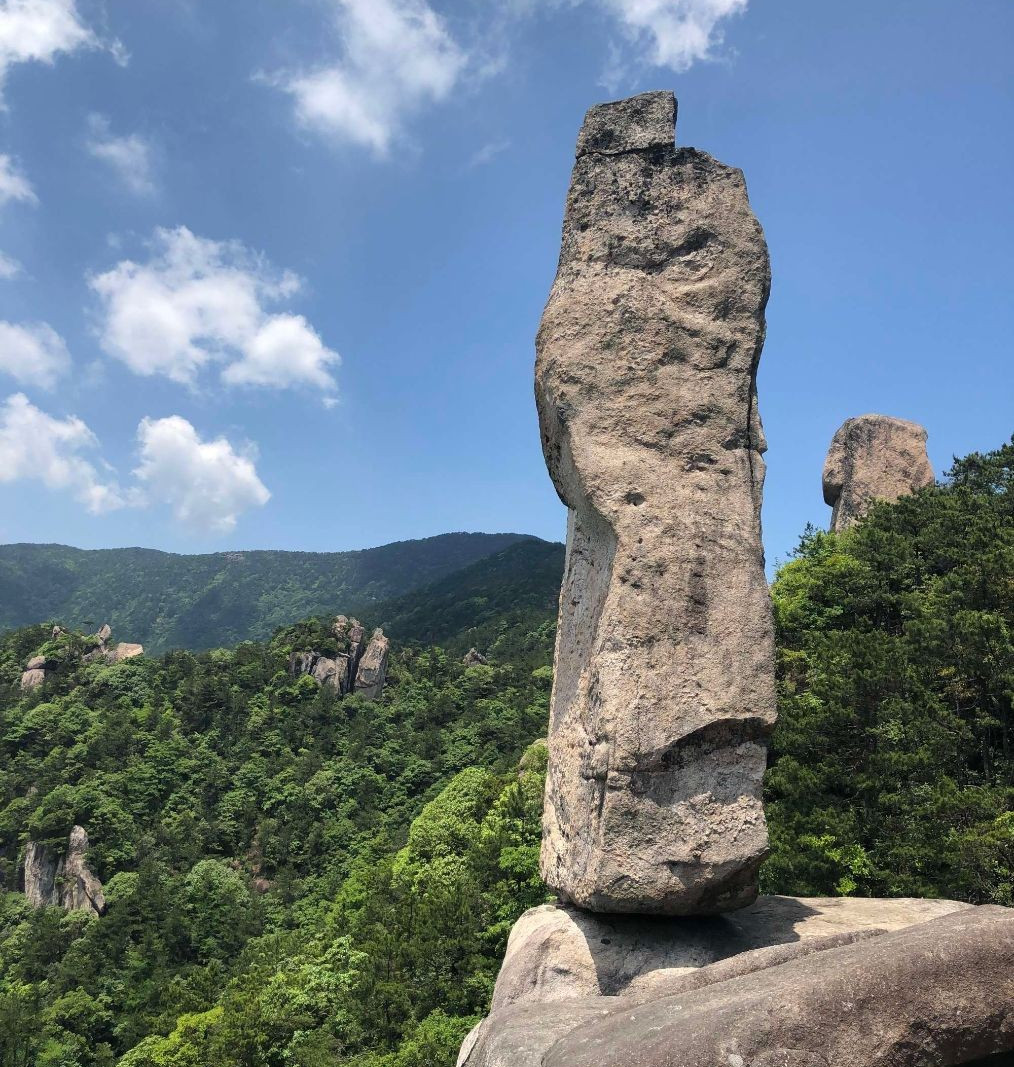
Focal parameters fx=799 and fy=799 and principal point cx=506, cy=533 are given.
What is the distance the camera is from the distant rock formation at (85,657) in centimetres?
8419

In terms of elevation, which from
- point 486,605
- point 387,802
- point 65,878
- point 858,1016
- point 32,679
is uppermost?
point 486,605

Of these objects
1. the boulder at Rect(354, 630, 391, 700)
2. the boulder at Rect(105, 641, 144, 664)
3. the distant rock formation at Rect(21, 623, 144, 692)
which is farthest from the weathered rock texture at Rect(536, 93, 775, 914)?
the boulder at Rect(105, 641, 144, 664)

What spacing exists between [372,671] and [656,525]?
Answer: 81.8 m

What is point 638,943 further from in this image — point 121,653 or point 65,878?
point 121,653

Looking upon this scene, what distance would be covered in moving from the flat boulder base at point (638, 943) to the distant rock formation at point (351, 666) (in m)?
78.7

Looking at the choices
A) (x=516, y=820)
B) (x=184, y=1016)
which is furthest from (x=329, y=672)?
(x=516, y=820)

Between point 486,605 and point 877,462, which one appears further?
point 486,605

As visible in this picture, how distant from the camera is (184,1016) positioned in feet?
99.9

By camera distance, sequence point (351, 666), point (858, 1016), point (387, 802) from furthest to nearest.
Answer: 1. point (351, 666)
2. point (387, 802)
3. point (858, 1016)

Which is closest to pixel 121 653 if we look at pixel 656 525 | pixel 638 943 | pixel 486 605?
pixel 486 605

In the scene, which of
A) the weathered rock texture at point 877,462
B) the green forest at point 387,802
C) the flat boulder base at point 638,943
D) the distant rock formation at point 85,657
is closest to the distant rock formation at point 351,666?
the green forest at point 387,802

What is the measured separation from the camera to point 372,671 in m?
85.6

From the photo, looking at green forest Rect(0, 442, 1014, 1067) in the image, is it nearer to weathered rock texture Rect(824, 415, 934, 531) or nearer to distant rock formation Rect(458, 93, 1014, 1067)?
weathered rock texture Rect(824, 415, 934, 531)

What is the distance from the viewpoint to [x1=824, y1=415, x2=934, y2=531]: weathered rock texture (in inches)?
1529
